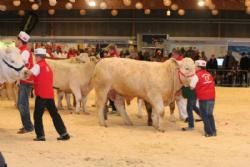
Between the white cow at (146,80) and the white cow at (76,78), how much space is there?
187cm

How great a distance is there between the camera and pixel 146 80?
10117 mm

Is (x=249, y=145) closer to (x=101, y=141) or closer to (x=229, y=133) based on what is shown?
(x=229, y=133)

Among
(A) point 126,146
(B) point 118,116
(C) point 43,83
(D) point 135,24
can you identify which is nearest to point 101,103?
(B) point 118,116

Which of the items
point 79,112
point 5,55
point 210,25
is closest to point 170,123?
point 79,112

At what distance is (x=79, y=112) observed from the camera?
12.6 meters

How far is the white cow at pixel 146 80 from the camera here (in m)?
10.0

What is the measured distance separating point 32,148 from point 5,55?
4.92 feet

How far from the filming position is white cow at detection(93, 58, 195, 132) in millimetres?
10000

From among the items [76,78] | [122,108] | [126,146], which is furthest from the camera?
[76,78]

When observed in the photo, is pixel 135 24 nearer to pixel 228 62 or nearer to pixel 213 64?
pixel 213 64

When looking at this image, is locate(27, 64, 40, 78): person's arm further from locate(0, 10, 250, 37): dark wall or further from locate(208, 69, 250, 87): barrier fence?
locate(0, 10, 250, 37): dark wall

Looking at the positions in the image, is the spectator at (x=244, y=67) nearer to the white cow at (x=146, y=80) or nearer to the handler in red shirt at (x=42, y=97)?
the white cow at (x=146, y=80)

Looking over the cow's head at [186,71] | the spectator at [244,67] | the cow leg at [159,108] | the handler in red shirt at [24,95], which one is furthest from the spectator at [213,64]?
the handler in red shirt at [24,95]

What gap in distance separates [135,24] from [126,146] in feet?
69.6
